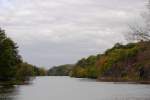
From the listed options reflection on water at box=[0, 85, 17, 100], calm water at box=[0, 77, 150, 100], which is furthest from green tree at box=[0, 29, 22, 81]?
reflection on water at box=[0, 85, 17, 100]

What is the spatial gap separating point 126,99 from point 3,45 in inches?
2681

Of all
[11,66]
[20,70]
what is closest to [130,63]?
[20,70]

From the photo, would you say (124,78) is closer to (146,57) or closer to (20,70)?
(20,70)

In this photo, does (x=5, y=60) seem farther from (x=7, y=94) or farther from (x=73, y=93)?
(x=7, y=94)

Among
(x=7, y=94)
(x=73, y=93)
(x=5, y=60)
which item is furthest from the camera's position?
(x=5, y=60)

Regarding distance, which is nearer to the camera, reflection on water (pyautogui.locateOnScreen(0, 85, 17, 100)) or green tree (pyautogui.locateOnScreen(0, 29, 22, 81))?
reflection on water (pyautogui.locateOnScreen(0, 85, 17, 100))

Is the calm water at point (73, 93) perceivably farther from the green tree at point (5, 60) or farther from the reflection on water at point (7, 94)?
the green tree at point (5, 60)

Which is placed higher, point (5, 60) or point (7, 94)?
point (5, 60)

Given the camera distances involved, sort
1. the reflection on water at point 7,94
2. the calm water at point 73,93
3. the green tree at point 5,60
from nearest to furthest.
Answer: the reflection on water at point 7,94 → the calm water at point 73,93 → the green tree at point 5,60

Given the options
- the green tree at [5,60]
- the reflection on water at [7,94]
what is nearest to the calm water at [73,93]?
the reflection on water at [7,94]

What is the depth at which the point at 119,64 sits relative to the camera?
19762 cm

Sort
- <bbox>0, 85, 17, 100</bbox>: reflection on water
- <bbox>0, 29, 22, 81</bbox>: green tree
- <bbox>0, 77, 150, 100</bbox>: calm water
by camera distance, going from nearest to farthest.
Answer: <bbox>0, 85, 17, 100</bbox>: reflection on water < <bbox>0, 77, 150, 100</bbox>: calm water < <bbox>0, 29, 22, 81</bbox>: green tree

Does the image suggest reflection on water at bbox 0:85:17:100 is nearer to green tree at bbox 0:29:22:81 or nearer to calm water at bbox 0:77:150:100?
calm water at bbox 0:77:150:100

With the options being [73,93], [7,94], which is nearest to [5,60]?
[73,93]
